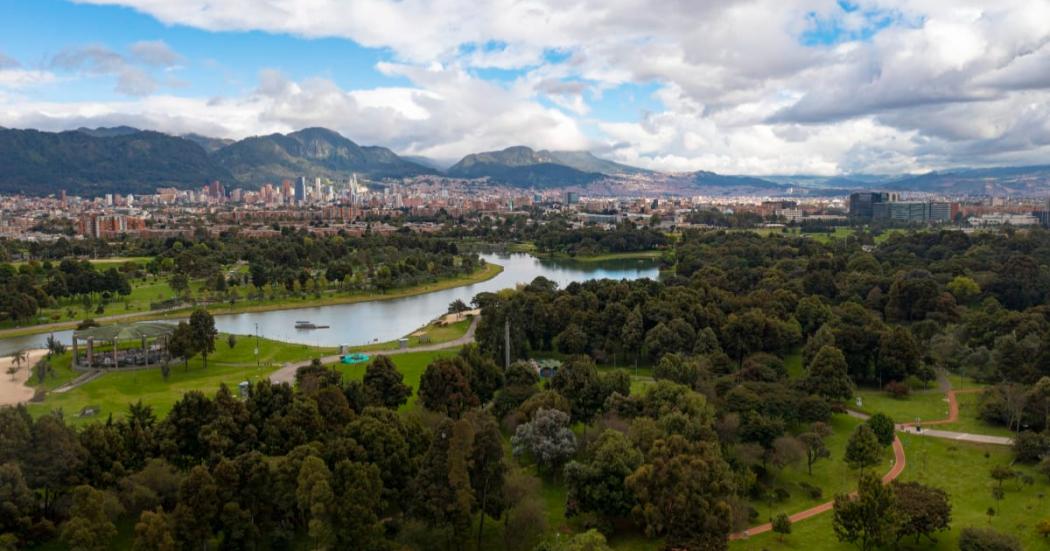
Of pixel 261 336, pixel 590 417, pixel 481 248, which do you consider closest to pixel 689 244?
pixel 481 248

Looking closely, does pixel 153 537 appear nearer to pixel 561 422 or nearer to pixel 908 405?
pixel 561 422

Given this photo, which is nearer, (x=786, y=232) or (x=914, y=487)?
(x=914, y=487)

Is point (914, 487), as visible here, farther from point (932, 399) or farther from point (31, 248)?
point (31, 248)

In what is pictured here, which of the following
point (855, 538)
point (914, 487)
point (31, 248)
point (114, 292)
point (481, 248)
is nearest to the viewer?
point (855, 538)

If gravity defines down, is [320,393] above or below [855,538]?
Answer: above

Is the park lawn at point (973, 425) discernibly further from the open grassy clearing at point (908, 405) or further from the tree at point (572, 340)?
the tree at point (572, 340)

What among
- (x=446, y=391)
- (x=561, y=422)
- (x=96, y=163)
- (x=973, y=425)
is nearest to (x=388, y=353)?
(x=446, y=391)

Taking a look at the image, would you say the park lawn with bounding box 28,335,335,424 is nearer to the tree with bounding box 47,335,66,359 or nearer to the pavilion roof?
the tree with bounding box 47,335,66,359
